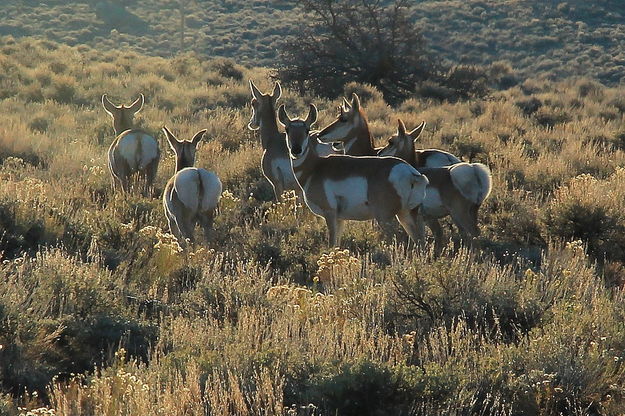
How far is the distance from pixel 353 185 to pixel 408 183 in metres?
0.59

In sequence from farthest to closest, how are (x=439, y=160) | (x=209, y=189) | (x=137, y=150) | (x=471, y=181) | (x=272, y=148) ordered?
(x=137, y=150), (x=272, y=148), (x=439, y=160), (x=209, y=189), (x=471, y=181)

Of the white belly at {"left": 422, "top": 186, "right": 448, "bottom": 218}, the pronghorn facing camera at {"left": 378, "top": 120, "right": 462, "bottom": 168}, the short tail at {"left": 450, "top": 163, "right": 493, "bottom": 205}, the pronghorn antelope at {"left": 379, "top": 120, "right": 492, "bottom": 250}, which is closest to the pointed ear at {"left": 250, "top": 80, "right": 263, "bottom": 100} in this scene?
the pronghorn facing camera at {"left": 378, "top": 120, "right": 462, "bottom": 168}

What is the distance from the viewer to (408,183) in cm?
920

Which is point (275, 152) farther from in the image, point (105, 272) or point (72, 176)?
point (105, 272)

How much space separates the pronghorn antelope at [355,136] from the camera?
38.0 ft

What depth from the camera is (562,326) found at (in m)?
6.12

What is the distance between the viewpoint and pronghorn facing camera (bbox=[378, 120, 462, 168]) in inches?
437

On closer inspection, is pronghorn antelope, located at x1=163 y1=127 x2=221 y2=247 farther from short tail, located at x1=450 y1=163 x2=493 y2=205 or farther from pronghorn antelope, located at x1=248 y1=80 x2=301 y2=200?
short tail, located at x1=450 y1=163 x2=493 y2=205

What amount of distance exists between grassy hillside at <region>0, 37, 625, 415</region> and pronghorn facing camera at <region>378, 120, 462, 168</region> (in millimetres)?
885

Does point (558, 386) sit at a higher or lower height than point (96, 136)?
higher

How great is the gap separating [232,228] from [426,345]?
5.03 m

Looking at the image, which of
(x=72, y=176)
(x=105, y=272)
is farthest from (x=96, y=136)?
(x=105, y=272)

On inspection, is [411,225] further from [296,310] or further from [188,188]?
[296,310]

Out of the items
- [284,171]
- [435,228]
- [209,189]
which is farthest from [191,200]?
[435,228]
